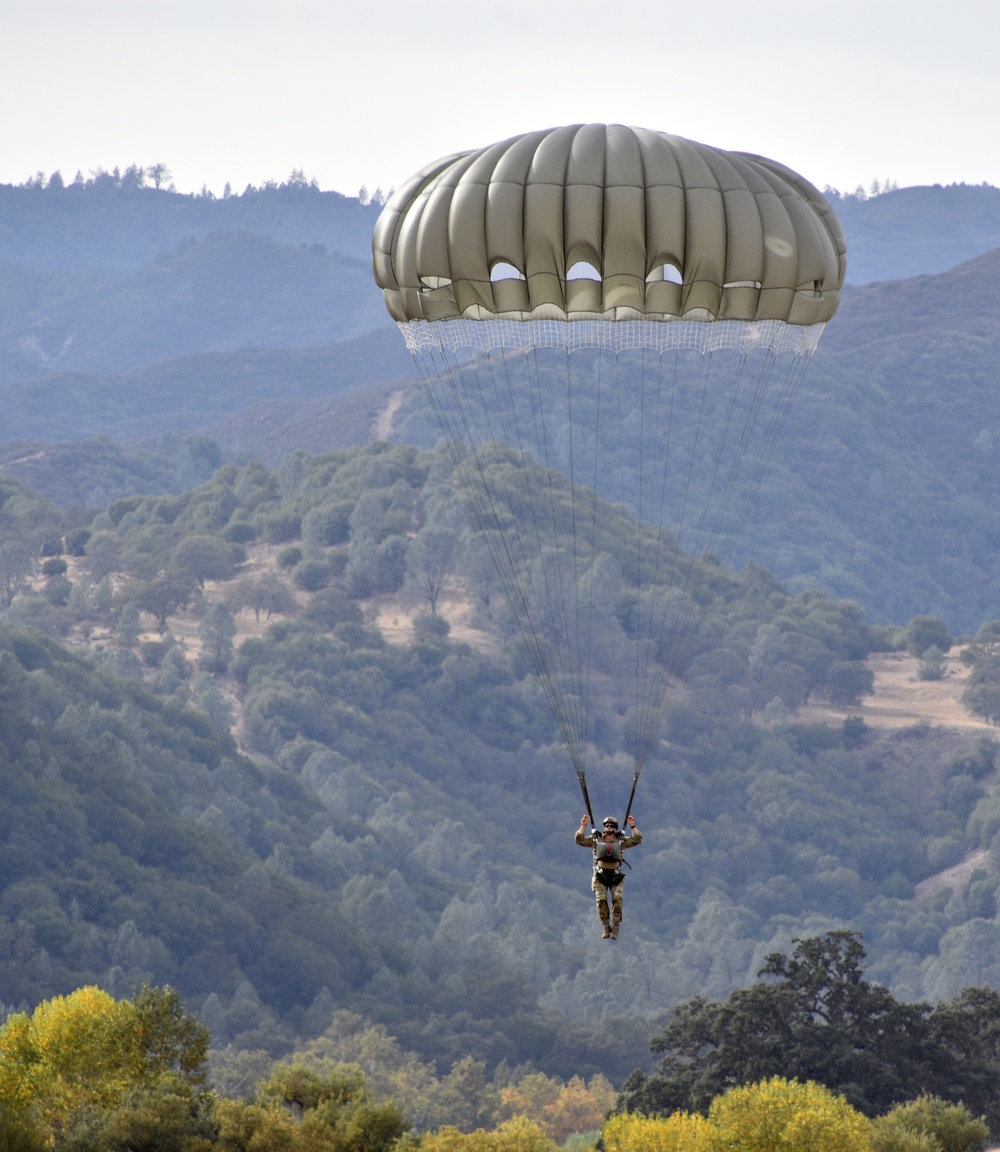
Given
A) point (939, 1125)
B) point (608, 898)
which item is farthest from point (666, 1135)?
point (608, 898)

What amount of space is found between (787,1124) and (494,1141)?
5347 mm

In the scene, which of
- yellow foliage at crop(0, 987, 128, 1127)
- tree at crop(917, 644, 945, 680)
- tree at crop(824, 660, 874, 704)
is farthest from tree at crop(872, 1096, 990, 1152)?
tree at crop(917, 644, 945, 680)

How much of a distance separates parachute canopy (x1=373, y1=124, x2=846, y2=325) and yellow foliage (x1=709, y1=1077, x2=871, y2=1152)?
15.5 meters

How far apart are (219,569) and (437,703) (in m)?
22.0

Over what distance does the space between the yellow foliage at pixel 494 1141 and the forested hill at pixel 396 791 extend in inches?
1934

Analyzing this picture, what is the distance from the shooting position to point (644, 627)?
146125 millimetres

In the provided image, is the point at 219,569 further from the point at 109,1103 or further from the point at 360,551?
the point at 109,1103

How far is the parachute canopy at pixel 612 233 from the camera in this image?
81.3ft

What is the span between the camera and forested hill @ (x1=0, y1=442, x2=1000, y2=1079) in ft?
308

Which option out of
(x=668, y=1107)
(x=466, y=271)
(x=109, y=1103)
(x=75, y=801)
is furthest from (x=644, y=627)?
(x=466, y=271)

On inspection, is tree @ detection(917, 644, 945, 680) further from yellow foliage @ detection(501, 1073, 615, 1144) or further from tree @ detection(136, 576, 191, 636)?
yellow foliage @ detection(501, 1073, 615, 1144)

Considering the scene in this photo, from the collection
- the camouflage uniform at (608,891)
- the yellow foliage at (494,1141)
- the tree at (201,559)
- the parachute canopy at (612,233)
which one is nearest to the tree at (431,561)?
the tree at (201,559)

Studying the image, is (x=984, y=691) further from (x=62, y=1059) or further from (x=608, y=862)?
(x=608, y=862)

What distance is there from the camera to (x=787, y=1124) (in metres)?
34.8
